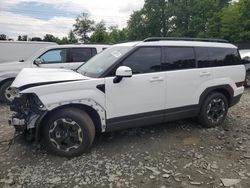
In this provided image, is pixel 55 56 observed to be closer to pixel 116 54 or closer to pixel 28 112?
pixel 116 54

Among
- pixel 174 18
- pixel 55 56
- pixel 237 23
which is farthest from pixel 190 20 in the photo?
pixel 55 56

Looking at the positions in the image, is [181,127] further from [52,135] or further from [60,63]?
[60,63]

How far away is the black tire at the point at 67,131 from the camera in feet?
15.0

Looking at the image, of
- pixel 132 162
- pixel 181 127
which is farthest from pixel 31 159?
pixel 181 127

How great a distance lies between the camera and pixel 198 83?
19.0 ft

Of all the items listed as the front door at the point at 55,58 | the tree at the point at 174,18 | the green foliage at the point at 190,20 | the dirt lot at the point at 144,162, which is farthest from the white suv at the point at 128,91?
the tree at the point at 174,18

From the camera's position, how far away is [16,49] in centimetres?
1359

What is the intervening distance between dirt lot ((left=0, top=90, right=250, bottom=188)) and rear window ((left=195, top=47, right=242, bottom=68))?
4.27 ft

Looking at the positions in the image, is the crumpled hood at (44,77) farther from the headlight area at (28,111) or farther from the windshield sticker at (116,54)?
the windshield sticker at (116,54)

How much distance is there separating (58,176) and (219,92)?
3647 millimetres

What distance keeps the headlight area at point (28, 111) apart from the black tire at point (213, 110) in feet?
10.2

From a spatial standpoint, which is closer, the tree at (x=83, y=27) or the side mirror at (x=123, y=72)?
the side mirror at (x=123, y=72)

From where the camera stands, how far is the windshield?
16.6 ft

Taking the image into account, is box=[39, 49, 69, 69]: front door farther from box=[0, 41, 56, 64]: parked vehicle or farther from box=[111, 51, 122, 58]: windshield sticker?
box=[111, 51, 122, 58]: windshield sticker
